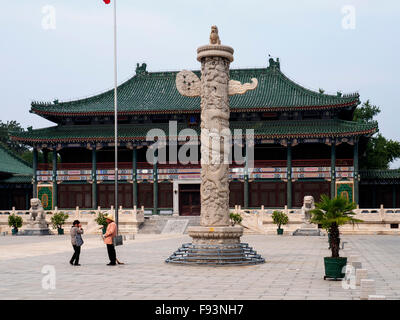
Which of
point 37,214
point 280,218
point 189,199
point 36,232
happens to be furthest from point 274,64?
point 36,232

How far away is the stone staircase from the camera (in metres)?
39.4

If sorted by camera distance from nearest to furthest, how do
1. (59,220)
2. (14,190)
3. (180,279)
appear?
(180,279) < (59,220) < (14,190)

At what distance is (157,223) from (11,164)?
67.2 ft

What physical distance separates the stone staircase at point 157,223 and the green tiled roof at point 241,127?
6.36 m

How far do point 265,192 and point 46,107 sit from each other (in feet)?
63.2

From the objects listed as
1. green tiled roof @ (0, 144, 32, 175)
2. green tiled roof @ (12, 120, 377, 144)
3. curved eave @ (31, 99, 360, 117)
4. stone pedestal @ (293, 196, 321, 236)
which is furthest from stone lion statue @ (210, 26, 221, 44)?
green tiled roof @ (0, 144, 32, 175)

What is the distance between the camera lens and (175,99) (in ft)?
161

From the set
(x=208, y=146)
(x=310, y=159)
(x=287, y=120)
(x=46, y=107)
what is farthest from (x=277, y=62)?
(x=208, y=146)

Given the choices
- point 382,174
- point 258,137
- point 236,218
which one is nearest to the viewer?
point 236,218

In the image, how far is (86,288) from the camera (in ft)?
39.8

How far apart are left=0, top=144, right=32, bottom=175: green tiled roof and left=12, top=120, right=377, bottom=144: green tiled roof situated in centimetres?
726

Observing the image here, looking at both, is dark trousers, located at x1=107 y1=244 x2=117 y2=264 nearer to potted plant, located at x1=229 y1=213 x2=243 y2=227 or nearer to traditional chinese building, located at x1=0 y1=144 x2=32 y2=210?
potted plant, located at x1=229 y1=213 x2=243 y2=227

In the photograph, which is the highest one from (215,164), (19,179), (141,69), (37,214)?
(141,69)

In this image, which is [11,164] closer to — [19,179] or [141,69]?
[19,179]
